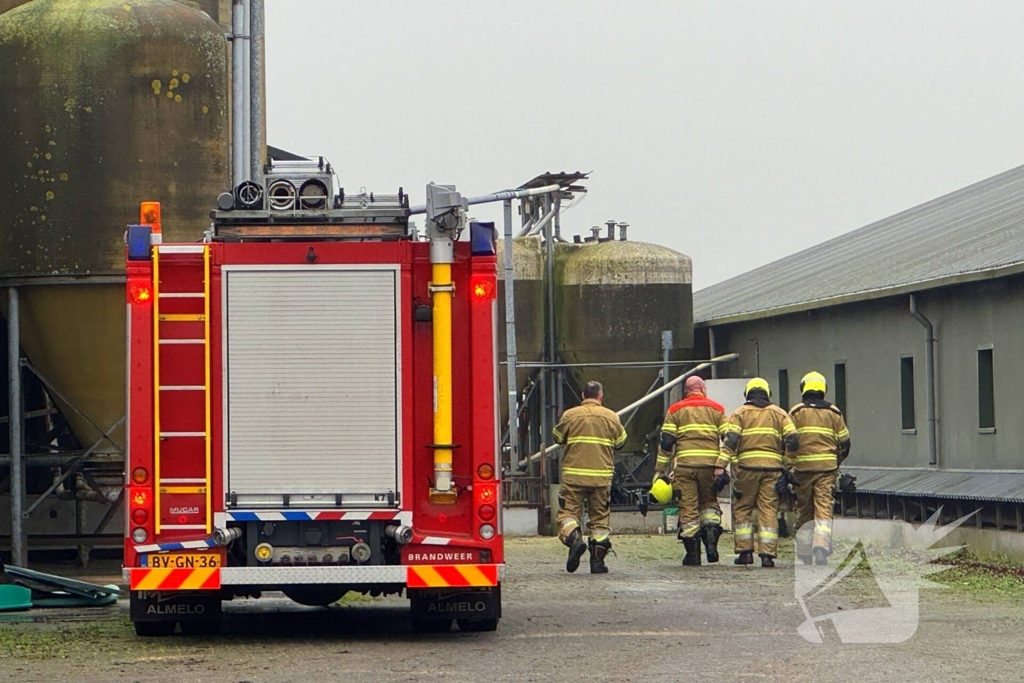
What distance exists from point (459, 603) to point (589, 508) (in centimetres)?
605

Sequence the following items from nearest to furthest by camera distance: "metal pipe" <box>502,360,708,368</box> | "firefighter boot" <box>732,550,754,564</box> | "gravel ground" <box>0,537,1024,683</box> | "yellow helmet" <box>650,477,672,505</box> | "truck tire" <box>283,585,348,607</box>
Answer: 1. "gravel ground" <box>0,537,1024,683</box>
2. "truck tire" <box>283,585,348,607</box>
3. "firefighter boot" <box>732,550,754,564</box>
4. "yellow helmet" <box>650,477,672,505</box>
5. "metal pipe" <box>502,360,708,368</box>

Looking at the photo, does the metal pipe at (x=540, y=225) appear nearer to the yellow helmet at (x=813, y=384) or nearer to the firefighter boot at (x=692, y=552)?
the yellow helmet at (x=813, y=384)

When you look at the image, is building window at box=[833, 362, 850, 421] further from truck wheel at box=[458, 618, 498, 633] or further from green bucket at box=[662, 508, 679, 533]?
truck wheel at box=[458, 618, 498, 633]

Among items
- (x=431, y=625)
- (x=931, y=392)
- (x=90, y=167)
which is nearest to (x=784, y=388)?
(x=931, y=392)

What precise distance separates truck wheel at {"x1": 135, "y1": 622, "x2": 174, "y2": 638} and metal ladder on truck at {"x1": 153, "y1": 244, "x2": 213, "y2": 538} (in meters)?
1.04

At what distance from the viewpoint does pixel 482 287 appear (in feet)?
37.1

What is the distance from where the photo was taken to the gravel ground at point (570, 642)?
983 cm

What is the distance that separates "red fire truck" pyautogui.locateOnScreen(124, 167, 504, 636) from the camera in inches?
437

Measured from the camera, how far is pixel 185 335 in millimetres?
11172

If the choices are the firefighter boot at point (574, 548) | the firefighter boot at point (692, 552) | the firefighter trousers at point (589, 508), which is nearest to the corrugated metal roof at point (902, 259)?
the firefighter boot at point (692, 552)

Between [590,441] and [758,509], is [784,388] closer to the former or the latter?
[758,509]

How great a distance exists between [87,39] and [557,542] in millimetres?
10465

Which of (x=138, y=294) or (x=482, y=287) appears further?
(x=482, y=287)

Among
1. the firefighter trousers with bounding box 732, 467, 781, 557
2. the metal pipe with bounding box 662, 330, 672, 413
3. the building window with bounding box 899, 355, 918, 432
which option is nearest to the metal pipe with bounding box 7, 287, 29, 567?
the firefighter trousers with bounding box 732, 467, 781, 557
